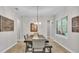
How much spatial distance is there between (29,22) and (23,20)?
0.61 metres

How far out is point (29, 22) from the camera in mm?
10391

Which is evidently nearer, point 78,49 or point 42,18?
point 78,49

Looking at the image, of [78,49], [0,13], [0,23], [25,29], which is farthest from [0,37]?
[25,29]

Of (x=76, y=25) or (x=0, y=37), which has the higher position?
(x=76, y=25)

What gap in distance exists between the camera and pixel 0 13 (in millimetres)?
4578
